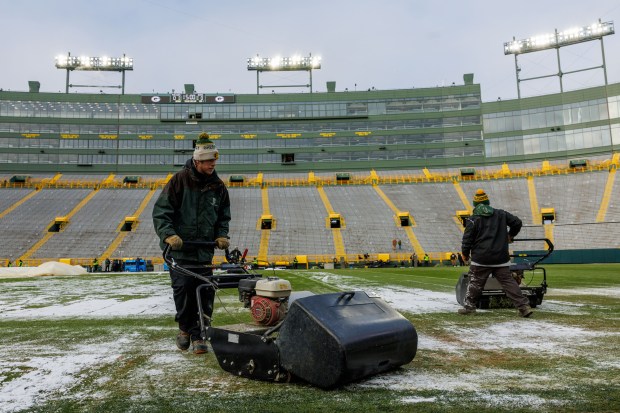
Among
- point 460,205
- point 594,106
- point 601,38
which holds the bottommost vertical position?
point 460,205

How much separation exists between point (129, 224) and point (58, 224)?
6052 millimetres

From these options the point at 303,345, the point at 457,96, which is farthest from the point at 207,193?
the point at 457,96

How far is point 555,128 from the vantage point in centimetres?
4956

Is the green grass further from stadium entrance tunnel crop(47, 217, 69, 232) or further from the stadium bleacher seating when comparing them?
stadium entrance tunnel crop(47, 217, 69, 232)

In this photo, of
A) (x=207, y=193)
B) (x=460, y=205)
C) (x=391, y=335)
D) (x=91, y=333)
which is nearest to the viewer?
(x=391, y=335)

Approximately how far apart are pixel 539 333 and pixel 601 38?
59325mm

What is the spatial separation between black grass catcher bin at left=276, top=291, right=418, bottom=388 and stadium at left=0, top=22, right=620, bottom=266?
31540 mm

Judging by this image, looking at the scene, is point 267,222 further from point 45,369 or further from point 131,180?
point 45,369

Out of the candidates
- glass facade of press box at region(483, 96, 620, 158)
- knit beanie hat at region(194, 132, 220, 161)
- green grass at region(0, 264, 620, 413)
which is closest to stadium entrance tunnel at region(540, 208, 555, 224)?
glass facade of press box at region(483, 96, 620, 158)

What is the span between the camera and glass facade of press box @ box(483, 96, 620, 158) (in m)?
47.5

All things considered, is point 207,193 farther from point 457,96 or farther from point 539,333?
point 457,96

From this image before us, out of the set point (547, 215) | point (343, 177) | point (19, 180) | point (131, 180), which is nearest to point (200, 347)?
point (547, 215)

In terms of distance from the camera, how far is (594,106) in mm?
48562

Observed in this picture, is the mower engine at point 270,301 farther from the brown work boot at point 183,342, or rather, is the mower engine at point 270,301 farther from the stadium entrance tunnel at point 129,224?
the stadium entrance tunnel at point 129,224
